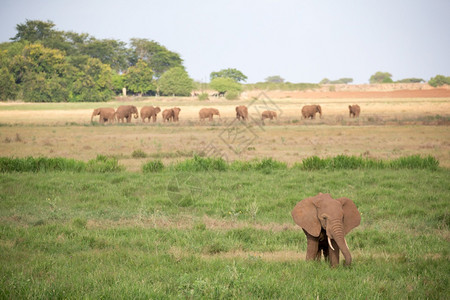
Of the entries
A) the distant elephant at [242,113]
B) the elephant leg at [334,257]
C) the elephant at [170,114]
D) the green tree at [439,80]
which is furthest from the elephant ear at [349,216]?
the green tree at [439,80]

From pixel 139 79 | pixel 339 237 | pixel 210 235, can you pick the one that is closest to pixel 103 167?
pixel 210 235

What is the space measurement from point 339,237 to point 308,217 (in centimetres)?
56

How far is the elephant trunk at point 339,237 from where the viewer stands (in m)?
6.04

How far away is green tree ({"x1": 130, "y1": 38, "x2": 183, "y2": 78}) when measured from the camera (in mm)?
102500

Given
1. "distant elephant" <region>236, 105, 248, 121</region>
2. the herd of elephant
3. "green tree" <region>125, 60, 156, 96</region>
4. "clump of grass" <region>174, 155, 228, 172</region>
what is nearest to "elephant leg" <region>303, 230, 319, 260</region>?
"clump of grass" <region>174, 155, 228, 172</region>

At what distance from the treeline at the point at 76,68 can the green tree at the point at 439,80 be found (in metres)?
55.2

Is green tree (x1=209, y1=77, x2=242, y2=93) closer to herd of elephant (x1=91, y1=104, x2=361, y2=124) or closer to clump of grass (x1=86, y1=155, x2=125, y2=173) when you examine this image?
herd of elephant (x1=91, y1=104, x2=361, y2=124)

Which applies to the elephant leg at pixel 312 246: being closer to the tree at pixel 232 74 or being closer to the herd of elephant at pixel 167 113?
the herd of elephant at pixel 167 113

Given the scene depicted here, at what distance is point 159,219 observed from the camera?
33.7ft

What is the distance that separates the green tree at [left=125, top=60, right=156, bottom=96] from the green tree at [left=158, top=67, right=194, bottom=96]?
7.20ft

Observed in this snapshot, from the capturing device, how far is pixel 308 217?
21.3 feet

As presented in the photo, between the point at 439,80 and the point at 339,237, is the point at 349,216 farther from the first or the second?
the point at 439,80

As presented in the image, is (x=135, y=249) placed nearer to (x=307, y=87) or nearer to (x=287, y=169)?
(x=287, y=169)

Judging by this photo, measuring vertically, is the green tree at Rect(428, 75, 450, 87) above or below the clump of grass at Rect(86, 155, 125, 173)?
above
